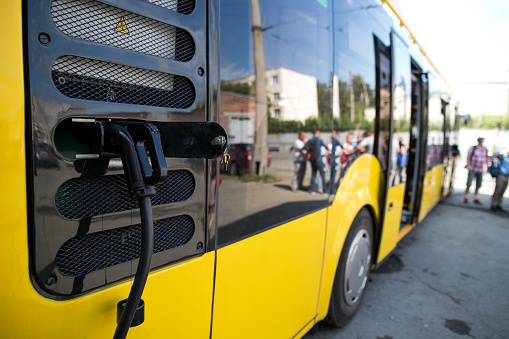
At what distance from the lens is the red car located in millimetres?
1408

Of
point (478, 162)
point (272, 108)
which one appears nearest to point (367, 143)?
point (272, 108)

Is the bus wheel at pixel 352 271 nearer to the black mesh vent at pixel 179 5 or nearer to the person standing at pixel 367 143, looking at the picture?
the person standing at pixel 367 143

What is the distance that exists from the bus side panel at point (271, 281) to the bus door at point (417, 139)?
310 centimetres

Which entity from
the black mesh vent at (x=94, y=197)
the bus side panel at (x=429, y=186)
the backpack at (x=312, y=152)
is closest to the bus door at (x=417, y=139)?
the bus side panel at (x=429, y=186)

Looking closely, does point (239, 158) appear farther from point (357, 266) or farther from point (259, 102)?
point (357, 266)

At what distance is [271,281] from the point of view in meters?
1.76

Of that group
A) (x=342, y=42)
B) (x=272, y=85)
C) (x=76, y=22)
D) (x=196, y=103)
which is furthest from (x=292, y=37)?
(x=76, y=22)

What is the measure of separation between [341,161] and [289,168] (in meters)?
0.72

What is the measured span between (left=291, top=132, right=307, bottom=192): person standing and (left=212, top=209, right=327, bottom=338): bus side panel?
23cm

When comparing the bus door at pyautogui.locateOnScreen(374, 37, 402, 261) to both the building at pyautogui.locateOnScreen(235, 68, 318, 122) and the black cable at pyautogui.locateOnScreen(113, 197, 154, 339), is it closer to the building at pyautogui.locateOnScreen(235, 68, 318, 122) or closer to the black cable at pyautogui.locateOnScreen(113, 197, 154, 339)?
the building at pyautogui.locateOnScreen(235, 68, 318, 122)

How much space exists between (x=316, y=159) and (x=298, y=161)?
0.22 metres

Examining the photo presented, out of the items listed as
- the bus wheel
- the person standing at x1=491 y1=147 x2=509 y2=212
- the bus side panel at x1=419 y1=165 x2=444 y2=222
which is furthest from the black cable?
the person standing at x1=491 y1=147 x2=509 y2=212

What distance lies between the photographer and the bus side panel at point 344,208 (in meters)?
2.40

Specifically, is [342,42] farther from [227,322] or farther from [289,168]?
[227,322]
